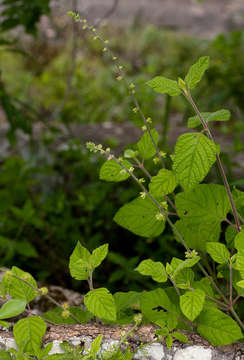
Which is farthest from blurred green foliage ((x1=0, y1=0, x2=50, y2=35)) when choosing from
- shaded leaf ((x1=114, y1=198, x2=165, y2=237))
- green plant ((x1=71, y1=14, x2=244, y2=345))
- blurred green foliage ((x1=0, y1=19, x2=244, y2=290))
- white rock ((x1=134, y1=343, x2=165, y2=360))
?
white rock ((x1=134, y1=343, x2=165, y2=360))

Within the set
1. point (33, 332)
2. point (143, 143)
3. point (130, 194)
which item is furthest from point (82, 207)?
point (33, 332)

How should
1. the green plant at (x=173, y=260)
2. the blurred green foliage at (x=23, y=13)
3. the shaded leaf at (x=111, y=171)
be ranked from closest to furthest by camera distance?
the green plant at (x=173, y=260) → the shaded leaf at (x=111, y=171) → the blurred green foliage at (x=23, y=13)

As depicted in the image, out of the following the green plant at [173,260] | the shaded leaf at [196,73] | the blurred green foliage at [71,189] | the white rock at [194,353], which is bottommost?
the blurred green foliage at [71,189]

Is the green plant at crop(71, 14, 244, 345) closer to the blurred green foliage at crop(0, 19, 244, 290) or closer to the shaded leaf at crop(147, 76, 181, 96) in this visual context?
the shaded leaf at crop(147, 76, 181, 96)

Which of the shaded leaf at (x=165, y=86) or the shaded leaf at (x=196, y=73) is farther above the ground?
the shaded leaf at (x=196, y=73)

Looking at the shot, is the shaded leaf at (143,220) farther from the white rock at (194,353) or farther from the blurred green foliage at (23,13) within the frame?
the blurred green foliage at (23,13)

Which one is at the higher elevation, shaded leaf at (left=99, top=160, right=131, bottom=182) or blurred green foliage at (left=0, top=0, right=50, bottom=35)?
blurred green foliage at (left=0, top=0, right=50, bottom=35)

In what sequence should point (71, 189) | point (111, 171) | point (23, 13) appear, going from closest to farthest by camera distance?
1. point (111, 171)
2. point (23, 13)
3. point (71, 189)

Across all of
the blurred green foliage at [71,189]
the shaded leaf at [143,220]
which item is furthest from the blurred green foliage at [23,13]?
the shaded leaf at [143,220]

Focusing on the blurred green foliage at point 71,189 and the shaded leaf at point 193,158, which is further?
the blurred green foliage at point 71,189

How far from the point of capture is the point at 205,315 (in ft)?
3.27

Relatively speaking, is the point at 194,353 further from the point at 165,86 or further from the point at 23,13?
the point at 23,13

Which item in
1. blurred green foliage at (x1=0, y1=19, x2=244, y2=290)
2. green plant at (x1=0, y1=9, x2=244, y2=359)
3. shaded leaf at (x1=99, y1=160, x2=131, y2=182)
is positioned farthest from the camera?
blurred green foliage at (x1=0, y1=19, x2=244, y2=290)

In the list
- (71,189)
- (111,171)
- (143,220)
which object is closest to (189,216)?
(143,220)
